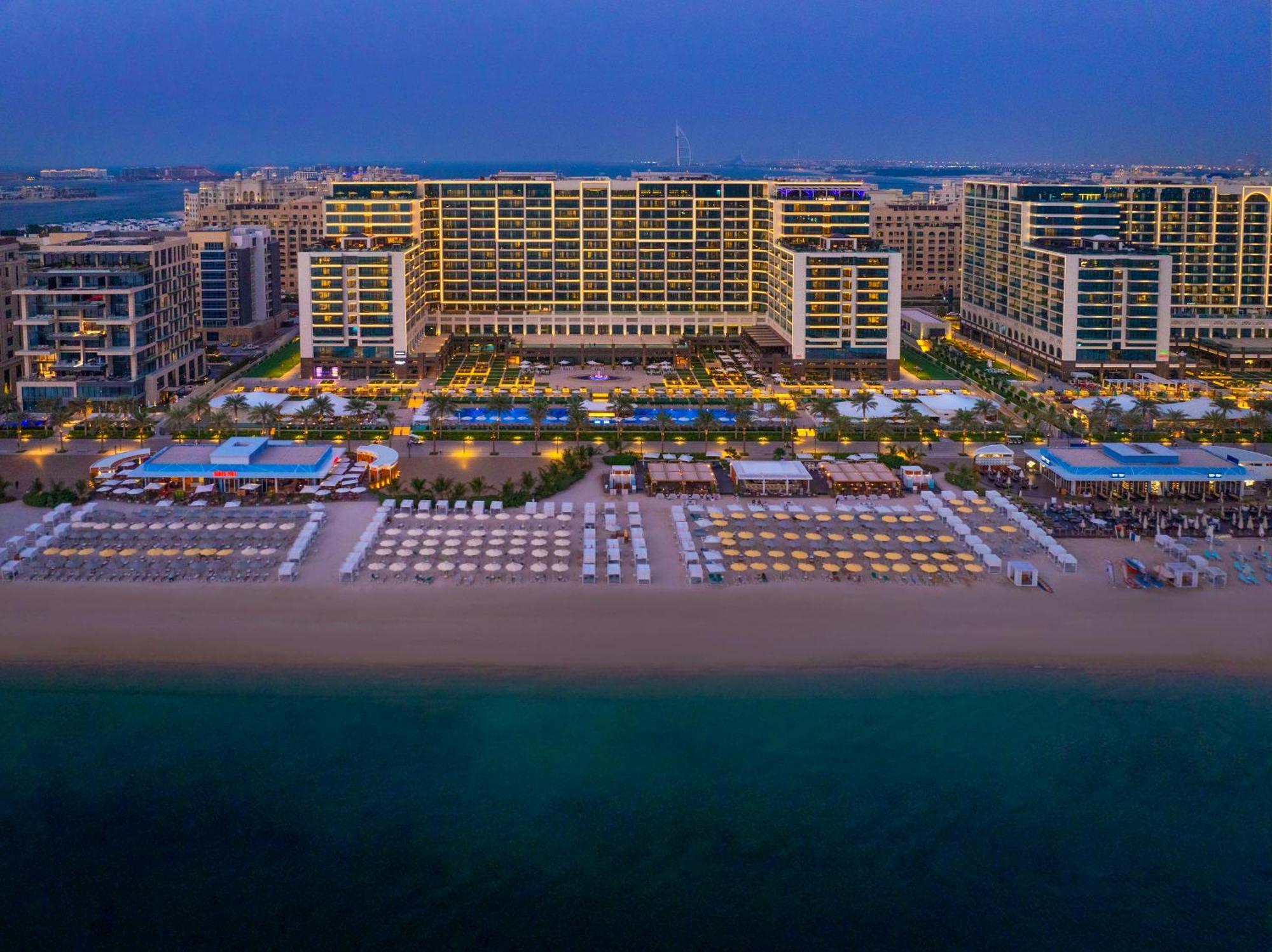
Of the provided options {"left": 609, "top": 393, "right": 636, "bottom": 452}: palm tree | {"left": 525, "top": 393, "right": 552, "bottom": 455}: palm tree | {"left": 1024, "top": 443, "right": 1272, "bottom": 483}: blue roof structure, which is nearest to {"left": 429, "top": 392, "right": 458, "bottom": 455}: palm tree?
{"left": 525, "top": 393, "right": 552, "bottom": 455}: palm tree

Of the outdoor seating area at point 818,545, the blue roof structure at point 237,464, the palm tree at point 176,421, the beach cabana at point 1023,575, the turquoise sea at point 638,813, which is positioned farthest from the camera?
the palm tree at point 176,421

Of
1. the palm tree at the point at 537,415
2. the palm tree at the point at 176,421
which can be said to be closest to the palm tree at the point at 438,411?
the palm tree at the point at 537,415

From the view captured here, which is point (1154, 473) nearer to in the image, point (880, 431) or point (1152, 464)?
point (1152, 464)

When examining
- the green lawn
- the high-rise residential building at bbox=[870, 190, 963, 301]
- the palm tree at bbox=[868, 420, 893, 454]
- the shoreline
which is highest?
the high-rise residential building at bbox=[870, 190, 963, 301]

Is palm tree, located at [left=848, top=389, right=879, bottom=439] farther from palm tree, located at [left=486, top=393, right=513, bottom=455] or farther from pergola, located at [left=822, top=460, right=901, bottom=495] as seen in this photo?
palm tree, located at [left=486, top=393, right=513, bottom=455]

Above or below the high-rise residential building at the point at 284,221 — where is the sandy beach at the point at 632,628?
below

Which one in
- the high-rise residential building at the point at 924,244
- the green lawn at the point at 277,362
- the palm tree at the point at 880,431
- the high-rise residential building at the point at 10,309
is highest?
the high-rise residential building at the point at 924,244

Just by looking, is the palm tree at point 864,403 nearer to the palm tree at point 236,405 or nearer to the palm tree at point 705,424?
the palm tree at point 705,424
